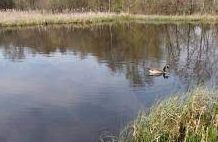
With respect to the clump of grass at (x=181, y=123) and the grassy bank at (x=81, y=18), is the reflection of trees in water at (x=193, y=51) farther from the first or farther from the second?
the clump of grass at (x=181, y=123)

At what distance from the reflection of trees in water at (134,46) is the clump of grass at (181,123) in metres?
4.72

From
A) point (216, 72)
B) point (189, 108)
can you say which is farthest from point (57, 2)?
point (189, 108)

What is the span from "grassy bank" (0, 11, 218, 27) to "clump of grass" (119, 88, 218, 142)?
2038 cm

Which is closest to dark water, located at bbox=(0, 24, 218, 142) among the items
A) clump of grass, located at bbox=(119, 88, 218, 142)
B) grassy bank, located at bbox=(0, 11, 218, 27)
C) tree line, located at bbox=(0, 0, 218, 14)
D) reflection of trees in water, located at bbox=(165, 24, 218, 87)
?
reflection of trees in water, located at bbox=(165, 24, 218, 87)

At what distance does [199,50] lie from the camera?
A: 58.6 ft

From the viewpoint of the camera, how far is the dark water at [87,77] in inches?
354

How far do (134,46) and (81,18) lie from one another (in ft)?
31.9

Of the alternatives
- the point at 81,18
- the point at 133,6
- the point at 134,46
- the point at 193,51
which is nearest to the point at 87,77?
the point at 193,51

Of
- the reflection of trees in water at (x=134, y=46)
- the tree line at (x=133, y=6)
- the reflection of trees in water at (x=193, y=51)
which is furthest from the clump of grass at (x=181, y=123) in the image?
the tree line at (x=133, y=6)

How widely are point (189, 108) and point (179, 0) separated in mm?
27529

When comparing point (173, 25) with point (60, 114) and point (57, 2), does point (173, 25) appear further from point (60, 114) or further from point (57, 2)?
point (60, 114)

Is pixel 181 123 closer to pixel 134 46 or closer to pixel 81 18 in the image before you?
pixel 134 46

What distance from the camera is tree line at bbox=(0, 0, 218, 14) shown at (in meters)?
33.1

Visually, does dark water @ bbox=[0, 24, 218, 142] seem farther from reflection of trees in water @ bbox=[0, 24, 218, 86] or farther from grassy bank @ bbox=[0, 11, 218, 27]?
grassy bank @ bbox=[0, 11, 218, 27]
